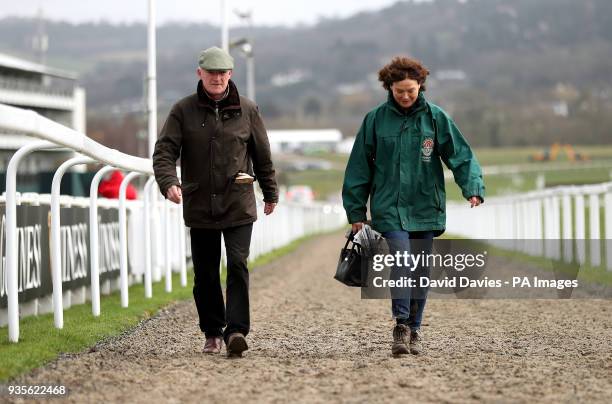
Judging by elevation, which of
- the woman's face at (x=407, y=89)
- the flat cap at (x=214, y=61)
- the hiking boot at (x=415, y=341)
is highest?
the flat cap at (x=214, y=61)

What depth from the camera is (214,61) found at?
28.8ft

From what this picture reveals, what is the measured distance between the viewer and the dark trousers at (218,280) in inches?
353

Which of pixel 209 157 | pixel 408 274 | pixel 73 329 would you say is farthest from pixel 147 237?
pixel 408 274

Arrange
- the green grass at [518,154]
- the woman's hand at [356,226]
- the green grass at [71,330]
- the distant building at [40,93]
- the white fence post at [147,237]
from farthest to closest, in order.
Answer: the green grass at [518,154], the distant building at [40,93], the white fence post at [147,237], the woman's hand at [356,226], the green grass at [71,330]

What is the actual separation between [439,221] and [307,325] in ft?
8.21

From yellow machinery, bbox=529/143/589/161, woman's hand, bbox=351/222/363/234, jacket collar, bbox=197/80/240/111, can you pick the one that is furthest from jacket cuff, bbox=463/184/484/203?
yellow machinery, bbox=529/143/589/161

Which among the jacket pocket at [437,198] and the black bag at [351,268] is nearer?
the jacket pocket at [437,198]

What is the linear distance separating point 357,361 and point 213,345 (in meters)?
1.16

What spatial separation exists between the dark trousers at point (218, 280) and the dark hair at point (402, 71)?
1.32 meters

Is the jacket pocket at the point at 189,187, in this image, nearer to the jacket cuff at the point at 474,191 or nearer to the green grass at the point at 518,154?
the jacket cuff at the point at 474,191

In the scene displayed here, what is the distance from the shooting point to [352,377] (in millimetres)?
7535

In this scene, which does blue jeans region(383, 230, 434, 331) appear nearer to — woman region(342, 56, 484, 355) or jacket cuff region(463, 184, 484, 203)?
woman region(342, 56, 484, 355)

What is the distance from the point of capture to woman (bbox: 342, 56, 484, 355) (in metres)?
8.89

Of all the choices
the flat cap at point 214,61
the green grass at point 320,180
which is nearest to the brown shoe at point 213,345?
the flat cap at point 214,61
